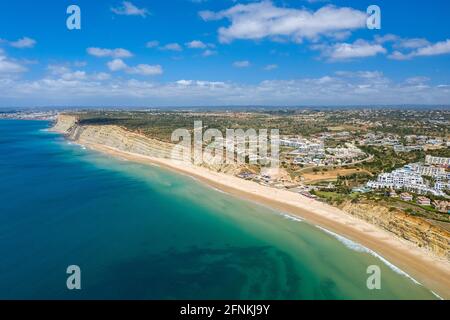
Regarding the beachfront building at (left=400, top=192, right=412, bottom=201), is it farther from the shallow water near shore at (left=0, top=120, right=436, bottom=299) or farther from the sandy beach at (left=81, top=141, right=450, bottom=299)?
the shallow water near shore at (left=0, top=120, right=436, bottom=299)

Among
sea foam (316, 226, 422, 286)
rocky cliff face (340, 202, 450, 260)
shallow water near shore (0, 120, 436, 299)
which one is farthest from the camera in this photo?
rocky cliff face (340, 202, 450, 260)

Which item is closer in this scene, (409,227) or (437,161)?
(409,227)

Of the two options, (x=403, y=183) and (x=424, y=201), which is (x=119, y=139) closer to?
(x=403, y=183)

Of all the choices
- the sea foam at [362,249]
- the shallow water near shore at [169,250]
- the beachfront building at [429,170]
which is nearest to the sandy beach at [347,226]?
the sea foam at [362,249]

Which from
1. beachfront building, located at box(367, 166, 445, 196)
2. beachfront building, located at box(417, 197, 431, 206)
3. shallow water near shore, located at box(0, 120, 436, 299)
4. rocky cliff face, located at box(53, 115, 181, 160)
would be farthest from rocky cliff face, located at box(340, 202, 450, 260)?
rocky cliff face, located at box(53, 115, 181, 160)

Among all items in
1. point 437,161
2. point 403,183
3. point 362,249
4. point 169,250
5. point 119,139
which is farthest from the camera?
point 119,139

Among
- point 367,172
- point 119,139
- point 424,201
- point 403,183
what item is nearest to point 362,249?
point 424,201
